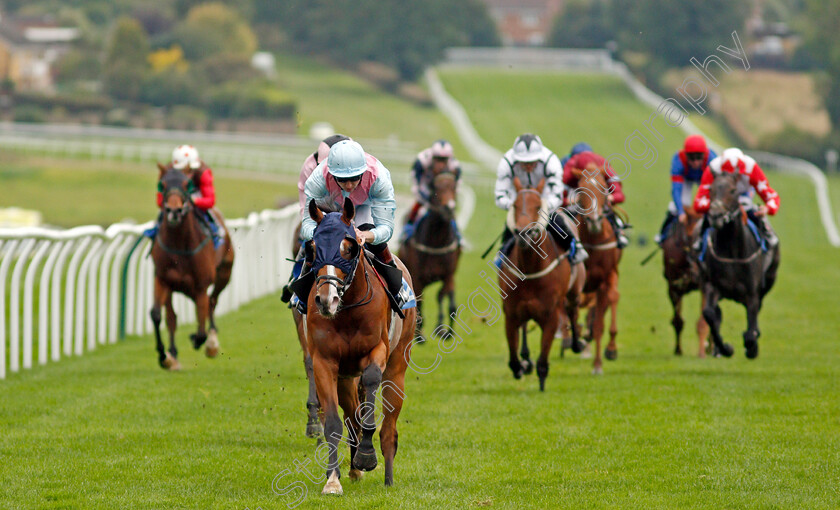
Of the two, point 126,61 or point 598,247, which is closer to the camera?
point 598,247

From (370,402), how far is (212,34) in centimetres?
5824

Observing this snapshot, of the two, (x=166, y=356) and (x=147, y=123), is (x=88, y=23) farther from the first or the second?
(x=166, y=356)

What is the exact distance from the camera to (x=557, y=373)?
35.1ft

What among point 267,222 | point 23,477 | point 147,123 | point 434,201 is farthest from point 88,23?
point 23,477

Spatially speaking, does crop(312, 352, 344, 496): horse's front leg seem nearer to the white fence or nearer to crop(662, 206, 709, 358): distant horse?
the white fence

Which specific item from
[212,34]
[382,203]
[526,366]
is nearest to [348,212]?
[382,203]

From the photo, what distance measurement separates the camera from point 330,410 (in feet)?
19.8

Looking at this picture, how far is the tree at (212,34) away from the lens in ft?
203

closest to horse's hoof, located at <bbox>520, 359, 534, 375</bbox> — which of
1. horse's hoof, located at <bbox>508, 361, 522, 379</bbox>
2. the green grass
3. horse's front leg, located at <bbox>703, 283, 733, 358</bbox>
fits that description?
horse's hoof, located at <bbox>508, 361, 522, 379</bbox>

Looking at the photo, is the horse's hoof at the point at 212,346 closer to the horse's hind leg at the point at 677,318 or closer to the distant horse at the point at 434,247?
the distant horse at the point at 434,247

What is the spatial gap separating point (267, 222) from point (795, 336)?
7.37 meters

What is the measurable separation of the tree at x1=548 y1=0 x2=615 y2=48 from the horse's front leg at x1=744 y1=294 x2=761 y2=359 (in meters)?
59.7

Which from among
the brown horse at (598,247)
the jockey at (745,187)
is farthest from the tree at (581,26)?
the jockey at (745,187)

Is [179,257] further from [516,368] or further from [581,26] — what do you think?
[581,26]
